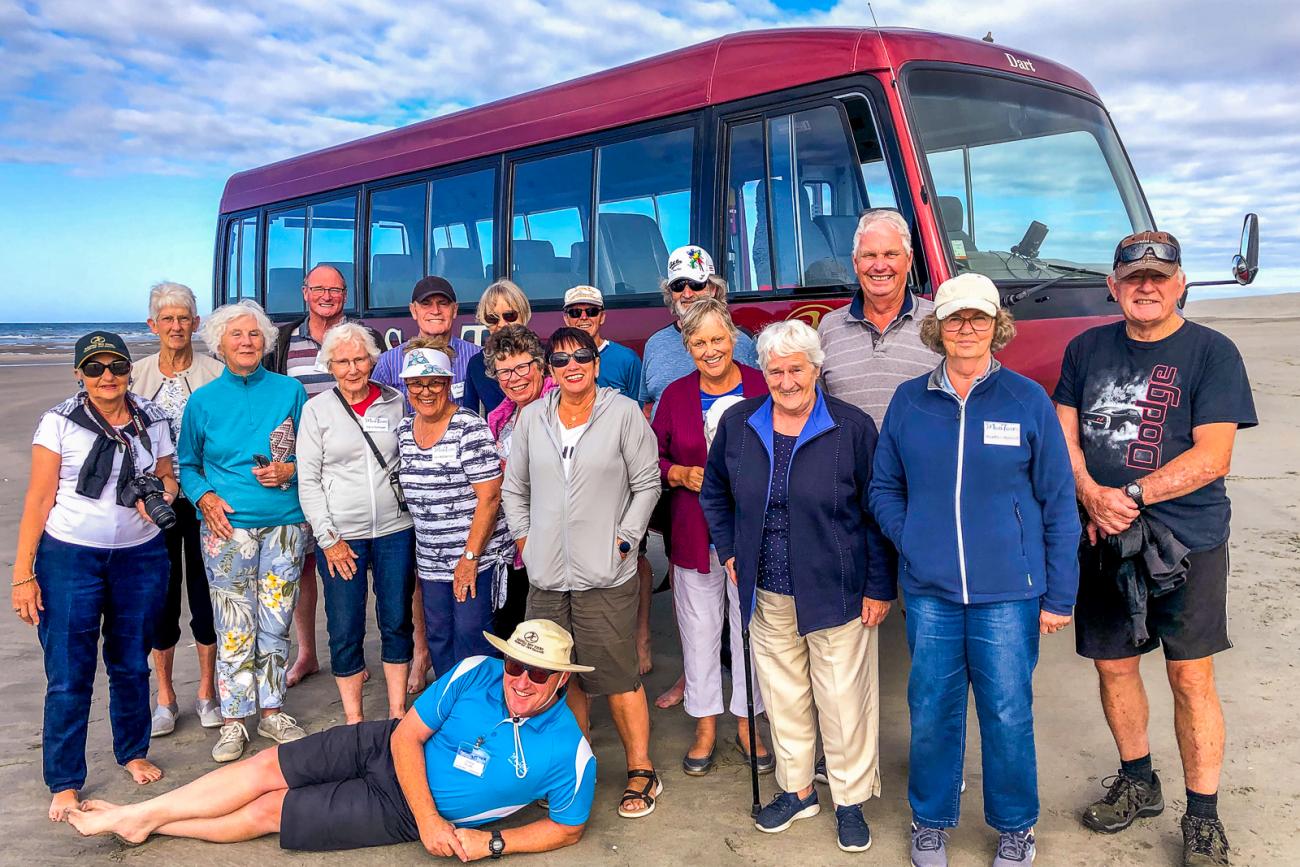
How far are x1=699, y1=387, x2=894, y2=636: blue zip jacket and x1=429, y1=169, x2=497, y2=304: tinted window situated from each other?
13.6 feet

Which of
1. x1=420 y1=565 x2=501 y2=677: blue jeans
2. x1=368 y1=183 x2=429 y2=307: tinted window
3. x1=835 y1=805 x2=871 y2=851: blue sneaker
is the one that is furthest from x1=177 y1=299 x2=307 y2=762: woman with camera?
x1=368 y1=183 x2=429 y2=307: tinted window

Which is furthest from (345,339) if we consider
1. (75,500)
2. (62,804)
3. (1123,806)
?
(1123,806)

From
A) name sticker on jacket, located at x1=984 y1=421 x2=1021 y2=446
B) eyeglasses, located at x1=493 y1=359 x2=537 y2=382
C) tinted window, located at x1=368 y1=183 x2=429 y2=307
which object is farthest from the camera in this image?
tinted window, located at x1=368 y1=183 x2=429 y2=307

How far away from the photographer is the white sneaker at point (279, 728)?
487cm

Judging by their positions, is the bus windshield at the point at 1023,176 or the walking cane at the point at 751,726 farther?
the bus windshield at the point at 1023,176

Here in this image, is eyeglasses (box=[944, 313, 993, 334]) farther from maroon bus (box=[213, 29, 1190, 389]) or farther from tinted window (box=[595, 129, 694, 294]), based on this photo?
tinted window (box=[595, 129, 694, 294])

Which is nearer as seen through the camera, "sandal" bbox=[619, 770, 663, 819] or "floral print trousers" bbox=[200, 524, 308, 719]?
"sandal" bbox=[619, 770, 663, 819]

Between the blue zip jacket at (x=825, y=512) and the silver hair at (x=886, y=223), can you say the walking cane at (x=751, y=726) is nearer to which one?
the blue zip jacket at (x=825, y=512)

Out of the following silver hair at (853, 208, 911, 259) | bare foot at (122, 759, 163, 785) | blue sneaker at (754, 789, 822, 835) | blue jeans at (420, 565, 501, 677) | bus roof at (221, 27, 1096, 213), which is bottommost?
bare foot at (122, 759, 163, 785)

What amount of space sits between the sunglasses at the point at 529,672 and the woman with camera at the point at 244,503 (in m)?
1.70

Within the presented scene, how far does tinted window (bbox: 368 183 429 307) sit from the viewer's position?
7.90 meters

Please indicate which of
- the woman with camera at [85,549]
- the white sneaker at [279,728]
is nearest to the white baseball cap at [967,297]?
the woman with camera at [85,549]

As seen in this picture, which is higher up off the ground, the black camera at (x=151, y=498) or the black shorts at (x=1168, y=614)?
the black camera at (x=151, y=498)

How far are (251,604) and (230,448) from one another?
76cm
